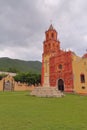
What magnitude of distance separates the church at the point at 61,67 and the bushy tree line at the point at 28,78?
9.14m

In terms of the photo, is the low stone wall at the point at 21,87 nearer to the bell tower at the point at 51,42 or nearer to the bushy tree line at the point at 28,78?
the bushy tree line at the point at 28,78

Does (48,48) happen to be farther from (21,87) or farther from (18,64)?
(18,64)

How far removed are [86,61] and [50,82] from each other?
364 inches

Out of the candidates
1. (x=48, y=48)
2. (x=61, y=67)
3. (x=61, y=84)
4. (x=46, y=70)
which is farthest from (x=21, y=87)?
(x=61, y=67)

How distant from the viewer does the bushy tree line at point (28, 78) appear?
48.1 m

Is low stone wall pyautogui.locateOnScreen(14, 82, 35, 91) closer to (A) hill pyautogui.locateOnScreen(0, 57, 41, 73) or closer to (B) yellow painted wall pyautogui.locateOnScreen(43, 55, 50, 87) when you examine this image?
(B) yellow painted wall pyautogui.locateOnScreen(43, 55, 50, 87)

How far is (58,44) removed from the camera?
42625 mm

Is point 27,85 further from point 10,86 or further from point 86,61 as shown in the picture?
point 86,61

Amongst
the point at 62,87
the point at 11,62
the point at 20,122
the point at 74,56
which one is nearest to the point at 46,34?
the point at 74,56

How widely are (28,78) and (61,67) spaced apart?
46.7 ft

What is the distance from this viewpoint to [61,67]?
3747cm

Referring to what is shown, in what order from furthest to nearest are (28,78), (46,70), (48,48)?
1. (28,78)
2. (48,48)
3. (46,70)

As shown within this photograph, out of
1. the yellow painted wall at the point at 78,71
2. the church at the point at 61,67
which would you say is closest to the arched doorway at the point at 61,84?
the church at the point at 61,67

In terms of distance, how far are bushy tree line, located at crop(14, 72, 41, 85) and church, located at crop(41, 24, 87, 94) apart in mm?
9139
